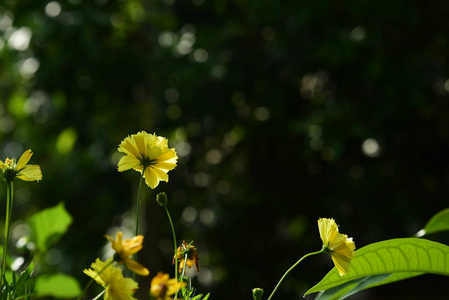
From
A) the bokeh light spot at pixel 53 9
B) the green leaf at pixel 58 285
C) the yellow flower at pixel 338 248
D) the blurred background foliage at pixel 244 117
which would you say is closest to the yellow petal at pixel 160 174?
the yellow flower at pixel 338 248

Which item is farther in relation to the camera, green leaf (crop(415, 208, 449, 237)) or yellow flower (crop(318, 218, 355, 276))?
green leaf (crop(415, 208, 449, 237))

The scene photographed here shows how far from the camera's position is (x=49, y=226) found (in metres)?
0.53

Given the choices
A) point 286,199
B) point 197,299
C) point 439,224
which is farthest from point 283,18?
point 197,299

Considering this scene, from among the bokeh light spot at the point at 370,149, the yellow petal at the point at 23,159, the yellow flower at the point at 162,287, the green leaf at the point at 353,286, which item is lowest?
→ the yellow flower at the point at 162,287

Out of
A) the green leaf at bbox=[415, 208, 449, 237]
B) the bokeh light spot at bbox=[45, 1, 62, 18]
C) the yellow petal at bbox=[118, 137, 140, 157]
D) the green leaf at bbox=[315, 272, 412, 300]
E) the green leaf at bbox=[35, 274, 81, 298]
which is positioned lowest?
the green leaf at bbox=[315, 272, 412, 300]

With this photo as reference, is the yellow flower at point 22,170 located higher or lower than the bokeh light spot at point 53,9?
lower

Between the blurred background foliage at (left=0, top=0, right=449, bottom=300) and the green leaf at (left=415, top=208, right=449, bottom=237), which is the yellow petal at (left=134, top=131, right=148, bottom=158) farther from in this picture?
the blurred background foliage at (left=0, top=0, right=449, bottom=300)

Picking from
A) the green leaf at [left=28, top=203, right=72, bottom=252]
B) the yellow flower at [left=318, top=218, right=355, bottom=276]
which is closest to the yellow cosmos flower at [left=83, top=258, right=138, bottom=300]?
the yellow flower at [left=318, top=218, right=355, bottom=276]

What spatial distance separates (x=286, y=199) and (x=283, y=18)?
0.87 metres

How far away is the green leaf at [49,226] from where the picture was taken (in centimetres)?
52

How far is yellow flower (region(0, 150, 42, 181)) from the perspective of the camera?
0.35 metres

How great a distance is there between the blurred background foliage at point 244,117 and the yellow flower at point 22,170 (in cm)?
190

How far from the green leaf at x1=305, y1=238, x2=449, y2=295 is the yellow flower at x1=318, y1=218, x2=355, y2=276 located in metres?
0.04

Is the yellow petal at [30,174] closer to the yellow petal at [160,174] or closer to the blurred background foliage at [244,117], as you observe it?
the yellow petal at [160,174]
